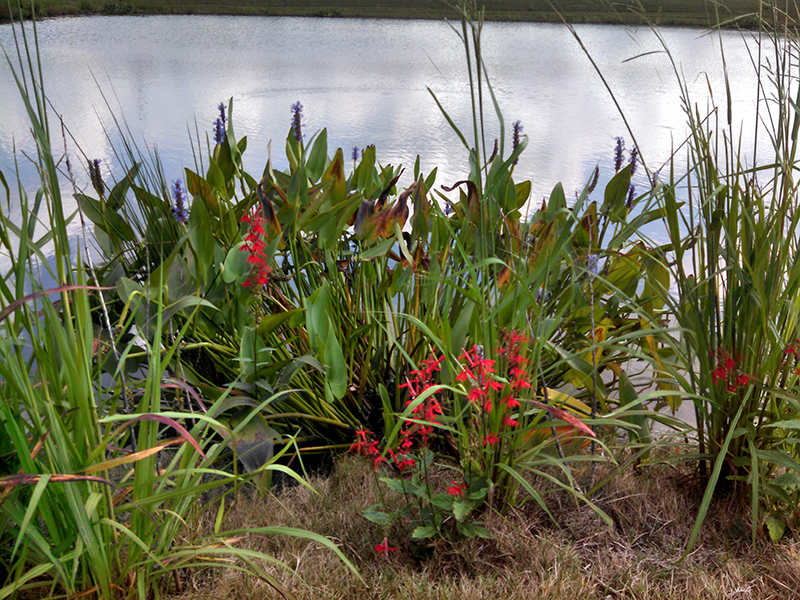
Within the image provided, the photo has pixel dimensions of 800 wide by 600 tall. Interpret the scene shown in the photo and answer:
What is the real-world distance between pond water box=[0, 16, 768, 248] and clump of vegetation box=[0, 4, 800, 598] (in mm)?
282

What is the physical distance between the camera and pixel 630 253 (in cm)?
109

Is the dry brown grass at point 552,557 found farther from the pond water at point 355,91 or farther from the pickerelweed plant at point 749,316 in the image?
the pond water at point 355,91

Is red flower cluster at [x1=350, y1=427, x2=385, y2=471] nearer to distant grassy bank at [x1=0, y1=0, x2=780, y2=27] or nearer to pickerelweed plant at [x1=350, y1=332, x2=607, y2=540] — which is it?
pickerelweed plant at [x1=350, y1=332, x2=607, y2=540]

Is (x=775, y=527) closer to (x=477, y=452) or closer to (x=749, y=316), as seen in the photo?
(x=749, y=316)

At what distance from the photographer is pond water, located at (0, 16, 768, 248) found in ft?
8.71

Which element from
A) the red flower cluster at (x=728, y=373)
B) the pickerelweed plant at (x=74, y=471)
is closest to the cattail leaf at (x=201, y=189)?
the pickerelweed plant at (x=74, y=471)

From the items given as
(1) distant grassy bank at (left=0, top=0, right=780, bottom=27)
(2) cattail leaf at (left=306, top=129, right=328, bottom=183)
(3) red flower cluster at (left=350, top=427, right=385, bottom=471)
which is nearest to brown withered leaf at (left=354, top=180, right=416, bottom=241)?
(2) cattail leaf at (left=306, top=129, right=328, bottom=183)

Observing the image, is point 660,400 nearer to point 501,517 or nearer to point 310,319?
point 501,517

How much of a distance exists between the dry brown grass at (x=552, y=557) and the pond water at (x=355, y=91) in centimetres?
60

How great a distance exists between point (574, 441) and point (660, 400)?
273mm

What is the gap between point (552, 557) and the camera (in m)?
0.71

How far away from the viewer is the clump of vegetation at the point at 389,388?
0.60 metres

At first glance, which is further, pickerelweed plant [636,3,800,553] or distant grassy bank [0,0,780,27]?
distant grassy bank [0,0,780,27]

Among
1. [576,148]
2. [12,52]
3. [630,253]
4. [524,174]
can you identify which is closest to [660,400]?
[630,253]
